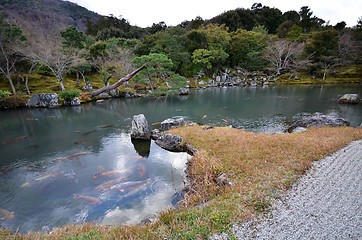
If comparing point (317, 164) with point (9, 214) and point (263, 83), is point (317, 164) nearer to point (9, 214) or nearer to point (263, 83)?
point (9, 214)

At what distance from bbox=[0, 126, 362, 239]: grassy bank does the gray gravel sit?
12.3 inches

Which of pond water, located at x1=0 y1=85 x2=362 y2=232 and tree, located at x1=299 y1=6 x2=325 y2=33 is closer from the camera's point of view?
pond water, located at x1=0 y1=85 x2=362 y2=232

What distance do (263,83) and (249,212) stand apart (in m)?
57.8

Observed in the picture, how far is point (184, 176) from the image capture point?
9141mm

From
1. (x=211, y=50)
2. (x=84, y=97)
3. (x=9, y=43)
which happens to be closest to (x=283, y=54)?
(x=211, y=50)

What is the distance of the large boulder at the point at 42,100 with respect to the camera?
1149 inches

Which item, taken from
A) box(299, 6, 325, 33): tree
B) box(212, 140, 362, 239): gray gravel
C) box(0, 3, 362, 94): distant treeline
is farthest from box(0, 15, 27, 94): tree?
box(299, 6, 325, 33): tree

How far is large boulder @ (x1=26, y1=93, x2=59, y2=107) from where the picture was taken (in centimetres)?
2919

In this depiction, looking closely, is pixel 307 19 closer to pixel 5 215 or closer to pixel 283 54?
pixel 283 54

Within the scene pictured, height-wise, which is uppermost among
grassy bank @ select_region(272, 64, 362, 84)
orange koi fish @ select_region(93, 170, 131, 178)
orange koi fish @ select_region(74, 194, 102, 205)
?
grassy bank @ select_region(272, 64, 362, 84)

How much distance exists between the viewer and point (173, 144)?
12.5 m

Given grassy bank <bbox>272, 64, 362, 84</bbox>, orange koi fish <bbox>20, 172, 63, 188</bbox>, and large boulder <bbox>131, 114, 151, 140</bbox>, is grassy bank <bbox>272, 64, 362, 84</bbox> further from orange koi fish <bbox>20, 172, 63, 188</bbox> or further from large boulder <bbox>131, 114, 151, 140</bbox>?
orange koi fish <bbox>20, 172, 63, 188</bbox>

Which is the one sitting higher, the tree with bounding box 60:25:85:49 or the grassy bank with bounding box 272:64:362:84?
the tree with bounding box 60:25:85:49

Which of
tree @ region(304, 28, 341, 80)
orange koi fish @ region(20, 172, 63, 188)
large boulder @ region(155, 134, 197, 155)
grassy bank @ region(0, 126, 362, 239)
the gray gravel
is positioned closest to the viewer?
the gray gravel
